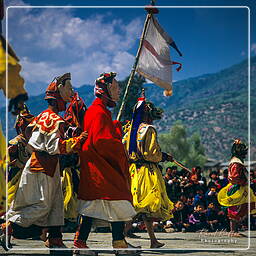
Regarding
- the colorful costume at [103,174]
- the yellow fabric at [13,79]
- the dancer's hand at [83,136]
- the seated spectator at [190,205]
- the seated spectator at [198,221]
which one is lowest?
the seated spectator at [198,221]

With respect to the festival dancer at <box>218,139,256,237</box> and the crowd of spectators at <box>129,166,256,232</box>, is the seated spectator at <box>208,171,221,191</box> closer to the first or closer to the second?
the crowd of spectators at <box>129,166,256,232</box>

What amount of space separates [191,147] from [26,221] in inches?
3390

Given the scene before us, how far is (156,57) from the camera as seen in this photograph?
932 centimetres

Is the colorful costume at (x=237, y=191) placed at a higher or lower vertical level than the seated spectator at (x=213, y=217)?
higher

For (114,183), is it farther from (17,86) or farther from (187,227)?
(187,227)

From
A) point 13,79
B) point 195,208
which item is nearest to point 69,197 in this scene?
point 13,79

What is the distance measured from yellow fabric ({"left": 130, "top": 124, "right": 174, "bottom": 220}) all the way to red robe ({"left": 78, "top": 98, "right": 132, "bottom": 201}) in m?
1.33

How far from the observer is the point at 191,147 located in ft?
303

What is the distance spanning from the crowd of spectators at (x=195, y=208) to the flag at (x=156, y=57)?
3668 mm

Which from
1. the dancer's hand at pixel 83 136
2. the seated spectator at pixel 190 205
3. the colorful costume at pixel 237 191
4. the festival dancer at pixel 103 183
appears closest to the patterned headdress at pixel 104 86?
the festival dancer at pixel 103 183

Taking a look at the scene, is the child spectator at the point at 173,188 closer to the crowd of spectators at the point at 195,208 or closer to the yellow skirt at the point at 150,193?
the crowd of spectators at the point at 195,208

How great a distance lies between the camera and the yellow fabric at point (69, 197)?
8398 mm

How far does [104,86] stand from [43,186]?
1497 millimetres

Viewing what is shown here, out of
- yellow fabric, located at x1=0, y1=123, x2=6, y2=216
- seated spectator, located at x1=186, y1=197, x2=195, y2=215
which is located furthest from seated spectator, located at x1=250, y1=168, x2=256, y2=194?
yellow fabric, located at x1=0, y1=123, x2=6, y2=216
